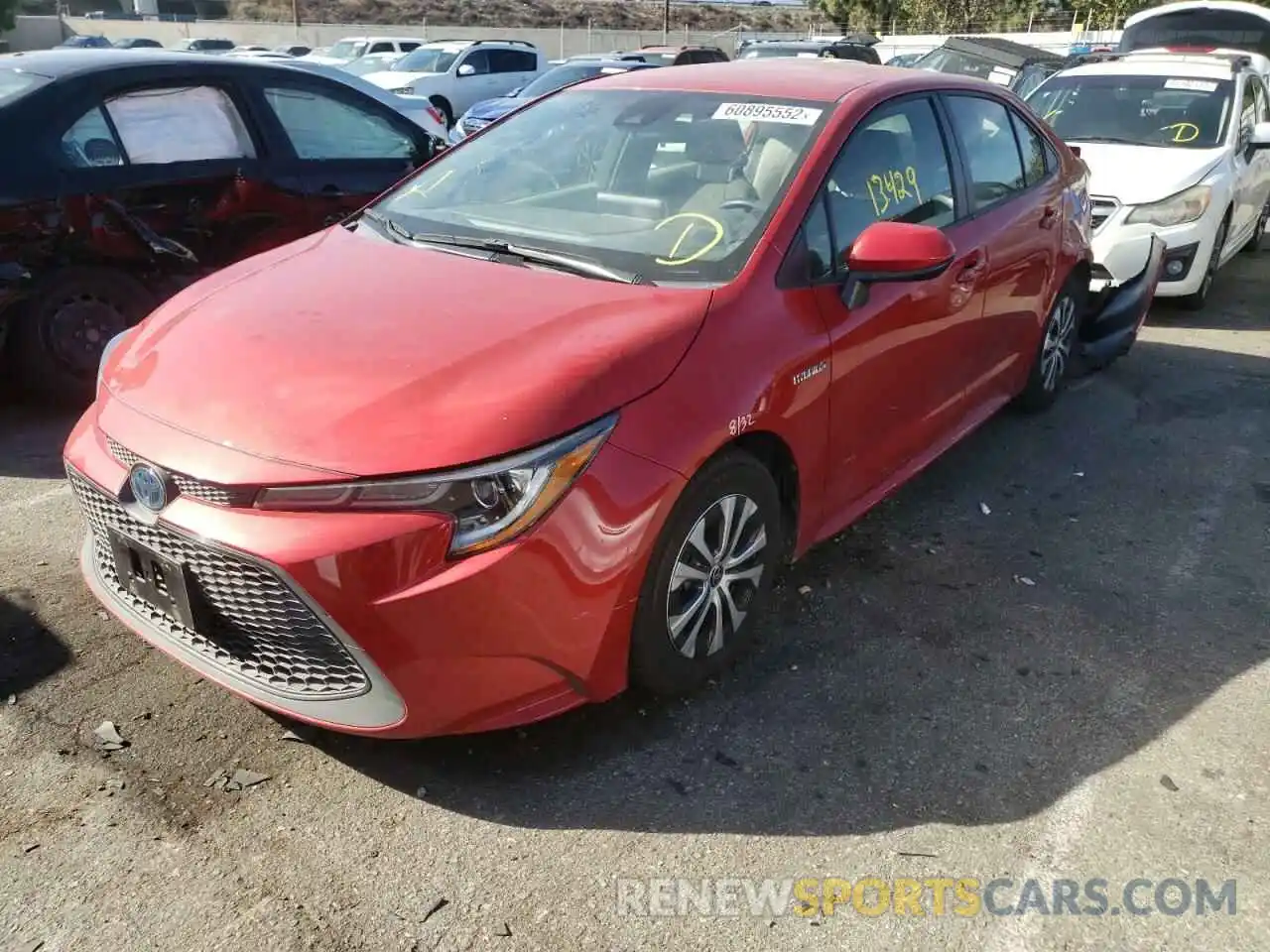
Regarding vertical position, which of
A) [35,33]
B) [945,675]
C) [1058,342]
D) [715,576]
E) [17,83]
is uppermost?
[17,83]

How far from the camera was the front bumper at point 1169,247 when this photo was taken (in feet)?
22.3

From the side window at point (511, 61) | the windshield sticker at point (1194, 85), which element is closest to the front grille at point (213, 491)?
the windshield sticker at point (1194, 85)

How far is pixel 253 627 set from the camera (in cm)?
249

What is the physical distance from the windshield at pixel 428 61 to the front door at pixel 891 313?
1725cm

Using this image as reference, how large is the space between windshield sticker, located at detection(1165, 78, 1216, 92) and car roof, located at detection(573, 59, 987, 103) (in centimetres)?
490

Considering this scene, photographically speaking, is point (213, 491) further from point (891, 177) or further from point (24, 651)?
point (891, 177)

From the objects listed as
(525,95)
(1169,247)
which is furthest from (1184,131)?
(525,95)

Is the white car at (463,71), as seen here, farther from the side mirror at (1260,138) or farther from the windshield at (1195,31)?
the side mirror at (1260,138)

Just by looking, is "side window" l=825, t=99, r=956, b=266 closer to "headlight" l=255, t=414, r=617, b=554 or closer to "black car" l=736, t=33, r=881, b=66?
"headlight" l=255, t=414, r=617, b=554

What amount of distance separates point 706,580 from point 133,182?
392cm

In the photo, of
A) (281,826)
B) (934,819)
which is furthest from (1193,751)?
(281,826)

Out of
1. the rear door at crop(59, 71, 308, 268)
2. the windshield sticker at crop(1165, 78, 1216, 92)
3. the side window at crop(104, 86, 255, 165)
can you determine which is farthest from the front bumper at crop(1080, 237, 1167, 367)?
the side window at crop(104, 86, 255, 165)

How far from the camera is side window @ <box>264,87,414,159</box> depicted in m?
5.95

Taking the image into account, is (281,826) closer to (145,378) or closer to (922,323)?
(145,378)
